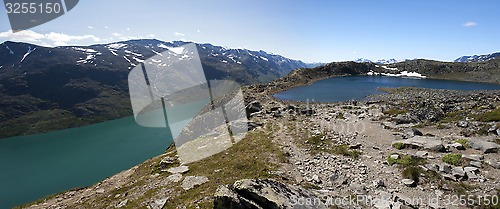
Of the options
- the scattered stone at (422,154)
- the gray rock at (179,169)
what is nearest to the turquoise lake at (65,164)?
the gray rock at (179,169)

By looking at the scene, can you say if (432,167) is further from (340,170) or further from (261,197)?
(261,197)

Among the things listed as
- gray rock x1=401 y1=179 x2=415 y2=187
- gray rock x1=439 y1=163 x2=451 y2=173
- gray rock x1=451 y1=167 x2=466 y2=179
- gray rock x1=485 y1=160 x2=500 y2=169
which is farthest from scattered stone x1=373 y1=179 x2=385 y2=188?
gray rock x1=485 y1=160 x2=500 y2=169

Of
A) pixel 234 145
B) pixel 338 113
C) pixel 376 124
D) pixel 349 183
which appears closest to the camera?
pixel 349 183

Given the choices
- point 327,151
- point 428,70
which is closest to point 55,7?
point 327,151

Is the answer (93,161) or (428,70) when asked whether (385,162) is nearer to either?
(93,161)

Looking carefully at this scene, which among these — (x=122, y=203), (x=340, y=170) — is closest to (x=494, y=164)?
(x=340, y=170)

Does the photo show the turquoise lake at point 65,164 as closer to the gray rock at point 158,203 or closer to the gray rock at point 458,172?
the gray rock at point 158,203
